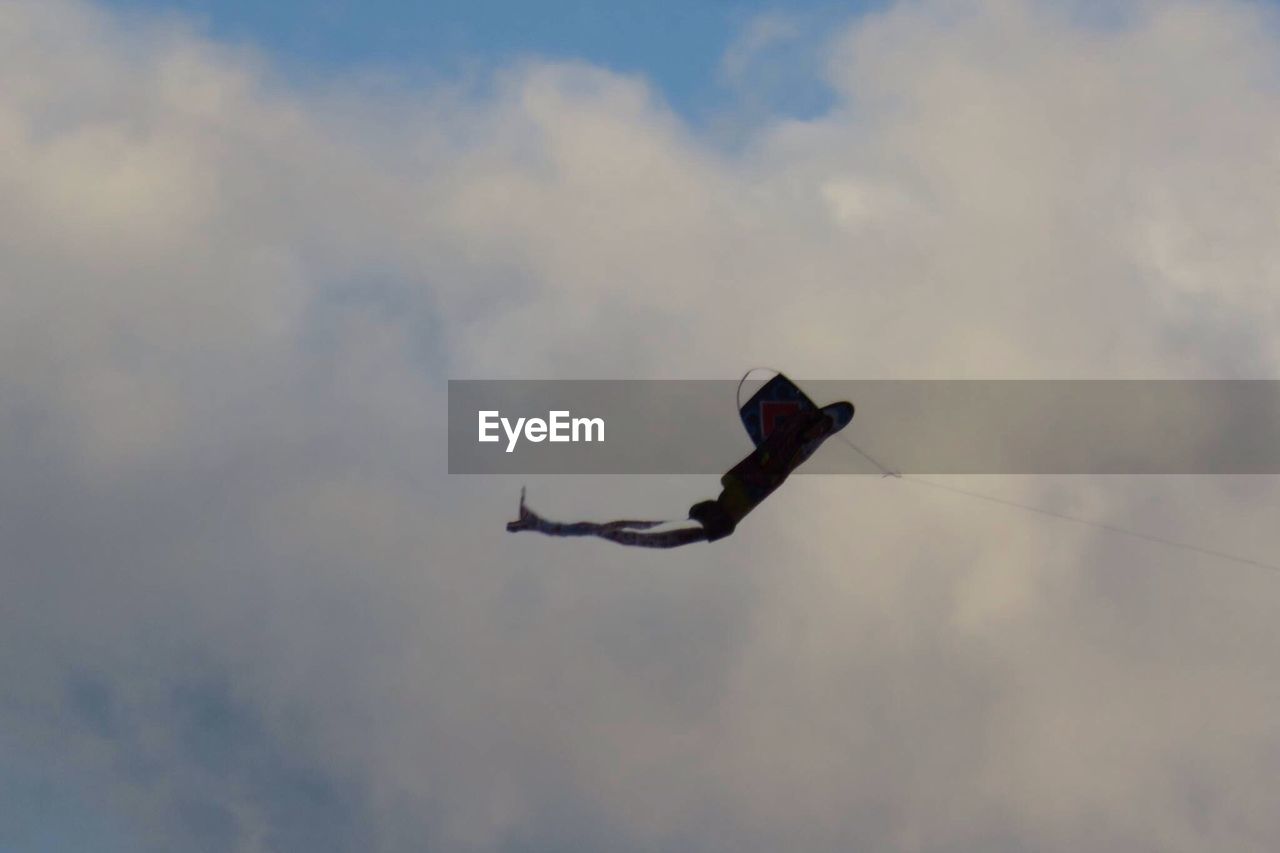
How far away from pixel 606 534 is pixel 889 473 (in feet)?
46.9

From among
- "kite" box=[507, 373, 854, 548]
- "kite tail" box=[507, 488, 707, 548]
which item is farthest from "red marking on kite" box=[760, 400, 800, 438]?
"kite tail" box=[507, 488, 707, 548]

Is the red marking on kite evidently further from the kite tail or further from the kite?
the kite tail

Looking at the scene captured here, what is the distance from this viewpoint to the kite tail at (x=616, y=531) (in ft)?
178

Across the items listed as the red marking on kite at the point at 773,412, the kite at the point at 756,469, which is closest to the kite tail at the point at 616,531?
the kite at the point at 756,469

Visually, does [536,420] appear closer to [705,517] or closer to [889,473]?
[705,517]

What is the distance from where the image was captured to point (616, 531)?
54.6 m

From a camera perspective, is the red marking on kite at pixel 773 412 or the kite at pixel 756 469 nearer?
the kite at pixel 756 469

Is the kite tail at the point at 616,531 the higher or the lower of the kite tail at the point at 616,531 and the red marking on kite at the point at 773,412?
the lower

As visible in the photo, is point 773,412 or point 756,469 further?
point 773,412

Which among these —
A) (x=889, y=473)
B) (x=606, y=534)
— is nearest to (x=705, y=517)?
(x=606, y=534)

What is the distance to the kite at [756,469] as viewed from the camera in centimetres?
5450

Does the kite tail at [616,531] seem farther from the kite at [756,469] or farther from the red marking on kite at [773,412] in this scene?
the red marking on kite at [773,412]

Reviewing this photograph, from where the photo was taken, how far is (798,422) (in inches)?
2329

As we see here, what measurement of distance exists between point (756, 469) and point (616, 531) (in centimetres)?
718
